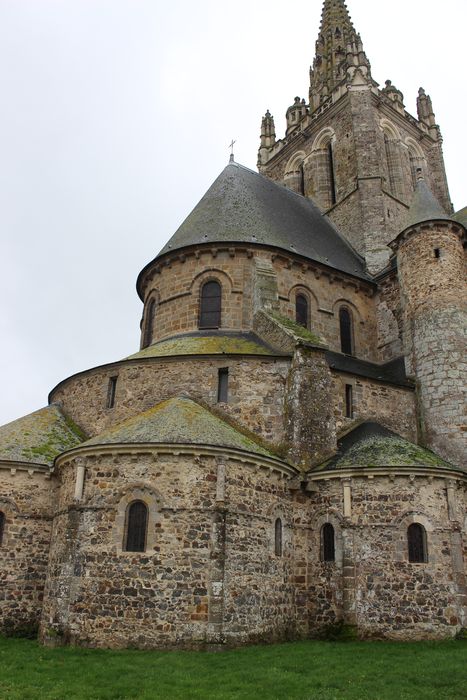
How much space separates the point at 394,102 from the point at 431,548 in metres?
27.6

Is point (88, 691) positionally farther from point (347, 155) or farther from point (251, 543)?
point (347, 155)

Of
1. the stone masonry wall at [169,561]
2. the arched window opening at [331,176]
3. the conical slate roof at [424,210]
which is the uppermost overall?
the arched window opening at [331,176]

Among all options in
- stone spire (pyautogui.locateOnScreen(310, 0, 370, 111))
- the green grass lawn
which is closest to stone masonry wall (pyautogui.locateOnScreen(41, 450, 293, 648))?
the green grass lawn

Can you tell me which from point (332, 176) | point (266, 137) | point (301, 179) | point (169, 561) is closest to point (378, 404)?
point (169, 561)

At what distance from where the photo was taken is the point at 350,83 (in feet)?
108

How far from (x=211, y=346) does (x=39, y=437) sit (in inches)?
236

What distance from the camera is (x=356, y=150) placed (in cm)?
3109

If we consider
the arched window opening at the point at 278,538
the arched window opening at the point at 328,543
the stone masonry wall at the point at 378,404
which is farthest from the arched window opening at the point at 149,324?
the arched window opening at the point at 328,543

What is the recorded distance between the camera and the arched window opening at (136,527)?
13.5 meters

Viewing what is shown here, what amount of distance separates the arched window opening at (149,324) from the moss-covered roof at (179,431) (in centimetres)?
764

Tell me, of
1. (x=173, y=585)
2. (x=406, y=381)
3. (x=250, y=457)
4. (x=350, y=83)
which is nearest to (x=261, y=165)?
(x=350, y=83)

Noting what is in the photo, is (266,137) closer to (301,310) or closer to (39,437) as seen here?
(301,310)

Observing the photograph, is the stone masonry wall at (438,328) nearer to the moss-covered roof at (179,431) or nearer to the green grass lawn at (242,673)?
the moss-covered roof at (179,431)

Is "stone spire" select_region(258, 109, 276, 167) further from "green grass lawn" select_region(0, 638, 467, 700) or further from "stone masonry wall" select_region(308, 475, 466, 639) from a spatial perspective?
"green grass lawn" select_region(0, 638, 467, 700)
